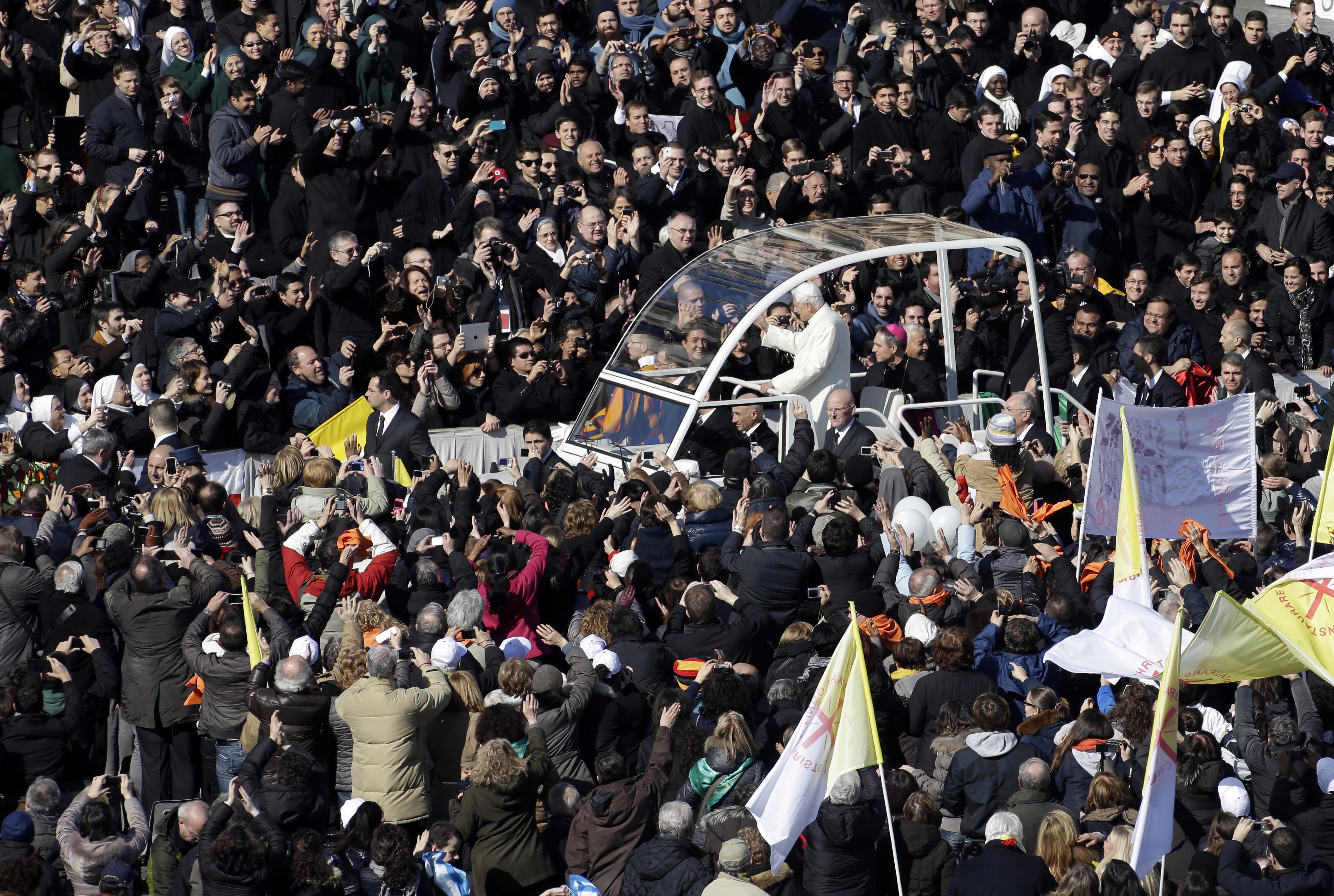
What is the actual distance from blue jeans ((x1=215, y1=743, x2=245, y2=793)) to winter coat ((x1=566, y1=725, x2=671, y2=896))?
2.12 metres

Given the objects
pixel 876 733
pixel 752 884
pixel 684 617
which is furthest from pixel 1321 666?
pixel 684 617

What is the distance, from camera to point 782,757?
8.30 metres

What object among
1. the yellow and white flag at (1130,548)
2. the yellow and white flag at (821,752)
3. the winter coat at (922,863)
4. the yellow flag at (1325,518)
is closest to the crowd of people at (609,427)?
the winter coat at (922,863)

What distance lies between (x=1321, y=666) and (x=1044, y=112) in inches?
384

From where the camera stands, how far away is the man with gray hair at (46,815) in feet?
29.3

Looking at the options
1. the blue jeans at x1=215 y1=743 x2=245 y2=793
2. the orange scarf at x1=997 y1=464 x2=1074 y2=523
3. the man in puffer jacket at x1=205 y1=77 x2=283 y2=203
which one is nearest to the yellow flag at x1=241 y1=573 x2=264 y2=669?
the blue jeans at x1=215 y1=743 x2=245 y2=793

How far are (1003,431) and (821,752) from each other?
477 cm

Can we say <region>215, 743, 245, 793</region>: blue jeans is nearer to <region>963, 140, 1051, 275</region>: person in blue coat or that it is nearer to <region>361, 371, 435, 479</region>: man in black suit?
<region>361, 371, 435, 479</region>: man in black suit

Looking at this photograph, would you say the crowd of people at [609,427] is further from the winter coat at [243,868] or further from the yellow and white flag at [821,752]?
the yellow and white flag at [821,752]

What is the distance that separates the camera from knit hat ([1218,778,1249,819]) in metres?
8.80

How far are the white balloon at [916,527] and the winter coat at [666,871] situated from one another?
385cm

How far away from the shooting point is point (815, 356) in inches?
519

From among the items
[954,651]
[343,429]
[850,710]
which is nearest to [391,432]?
[343,429]

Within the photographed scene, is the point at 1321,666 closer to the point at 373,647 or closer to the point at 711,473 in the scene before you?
the point at 373,647
